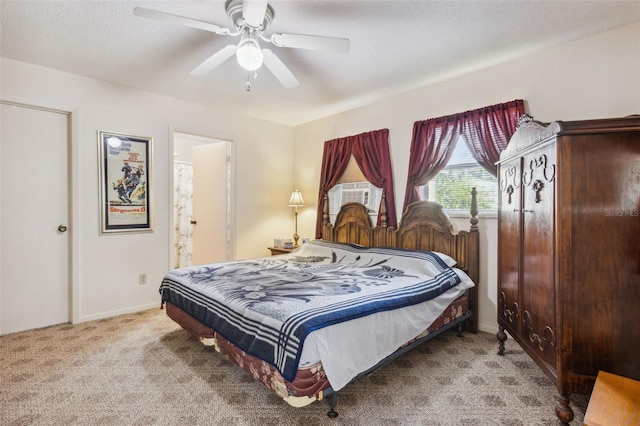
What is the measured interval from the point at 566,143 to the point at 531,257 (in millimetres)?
747

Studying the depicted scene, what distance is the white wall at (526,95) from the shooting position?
239cm

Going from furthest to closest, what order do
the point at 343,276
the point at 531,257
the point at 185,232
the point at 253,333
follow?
the point at 185,232 < the point at 343,276 < the point at 531,257 < the point at 253,333

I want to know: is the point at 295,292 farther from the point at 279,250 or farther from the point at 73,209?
the point at 73,209

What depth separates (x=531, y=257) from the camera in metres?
2.03

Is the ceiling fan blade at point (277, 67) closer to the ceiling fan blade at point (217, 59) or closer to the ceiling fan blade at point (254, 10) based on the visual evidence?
the ceiling fan blade at point (217, 59)

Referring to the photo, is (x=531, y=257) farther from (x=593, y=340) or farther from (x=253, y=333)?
(x=253, y=333)

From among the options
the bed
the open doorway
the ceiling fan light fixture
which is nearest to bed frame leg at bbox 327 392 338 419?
the bed

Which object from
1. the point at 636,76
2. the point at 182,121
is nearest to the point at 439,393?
the point at 636,76

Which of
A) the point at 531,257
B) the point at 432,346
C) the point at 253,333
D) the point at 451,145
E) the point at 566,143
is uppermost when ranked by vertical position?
the point at 451,145

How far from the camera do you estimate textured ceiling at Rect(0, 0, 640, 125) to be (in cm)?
216

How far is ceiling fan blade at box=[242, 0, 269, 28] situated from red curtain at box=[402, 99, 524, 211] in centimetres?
222

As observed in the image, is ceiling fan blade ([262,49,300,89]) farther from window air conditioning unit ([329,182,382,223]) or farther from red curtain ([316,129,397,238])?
window air conditioning unit ([329,182,382,223])

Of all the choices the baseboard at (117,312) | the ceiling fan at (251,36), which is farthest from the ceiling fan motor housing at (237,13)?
the baseboard at (117,312)

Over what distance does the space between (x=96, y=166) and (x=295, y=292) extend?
272cm
